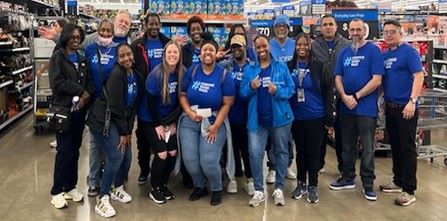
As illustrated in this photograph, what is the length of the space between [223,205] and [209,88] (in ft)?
3.45

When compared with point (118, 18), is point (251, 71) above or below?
below

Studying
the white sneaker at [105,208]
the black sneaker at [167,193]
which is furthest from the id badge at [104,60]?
the black sneaker at [167,193]

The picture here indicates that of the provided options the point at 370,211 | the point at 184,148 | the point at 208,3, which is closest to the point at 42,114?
the point at 208,3

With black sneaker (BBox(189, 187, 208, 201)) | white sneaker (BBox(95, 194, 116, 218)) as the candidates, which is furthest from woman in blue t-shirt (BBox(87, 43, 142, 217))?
black sneaker (BBox(189, 187, 208, 201))

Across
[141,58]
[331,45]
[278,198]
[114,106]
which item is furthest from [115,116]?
[331,45]

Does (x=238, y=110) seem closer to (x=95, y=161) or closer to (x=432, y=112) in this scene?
(x=95, y=161)

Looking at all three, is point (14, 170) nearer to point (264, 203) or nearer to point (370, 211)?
point (264, 203)

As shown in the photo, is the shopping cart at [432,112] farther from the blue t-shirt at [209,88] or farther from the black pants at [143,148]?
the black pants at [143,148]

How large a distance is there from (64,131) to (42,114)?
3724 mm

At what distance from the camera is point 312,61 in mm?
3947

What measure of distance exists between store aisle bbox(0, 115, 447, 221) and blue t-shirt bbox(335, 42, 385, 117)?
33.0 inches

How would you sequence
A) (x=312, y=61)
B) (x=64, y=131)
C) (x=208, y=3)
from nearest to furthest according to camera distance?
(x=64, y=131) → (x=312, y=61) → (x=208, y=3)

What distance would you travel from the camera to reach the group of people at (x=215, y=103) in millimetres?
3740

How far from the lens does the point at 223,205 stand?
4035mm
